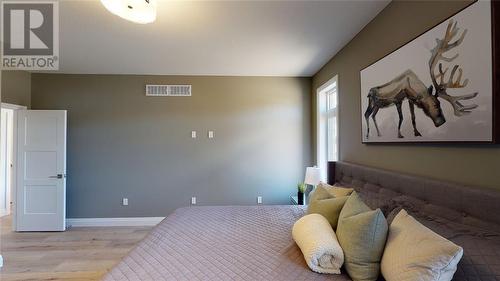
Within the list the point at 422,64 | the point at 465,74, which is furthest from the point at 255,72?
the point at 465,74

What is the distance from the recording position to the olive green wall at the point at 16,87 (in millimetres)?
3691

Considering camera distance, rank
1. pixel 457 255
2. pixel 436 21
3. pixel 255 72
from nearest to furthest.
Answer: pixel 457 255 < pixel 436 21 < pixel 255 72

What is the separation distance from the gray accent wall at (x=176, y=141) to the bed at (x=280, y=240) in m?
2.14

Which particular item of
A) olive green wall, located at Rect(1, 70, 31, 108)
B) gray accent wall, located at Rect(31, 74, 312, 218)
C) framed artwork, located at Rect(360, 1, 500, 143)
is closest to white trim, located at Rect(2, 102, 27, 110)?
olive green wall, located at Rect(1, 70, 31, 108)

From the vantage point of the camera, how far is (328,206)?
1.78 m

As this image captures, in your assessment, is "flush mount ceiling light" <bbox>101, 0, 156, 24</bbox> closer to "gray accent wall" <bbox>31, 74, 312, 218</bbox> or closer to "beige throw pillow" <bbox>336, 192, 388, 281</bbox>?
"beige throw pillow" <bbox>336, 192, 388, 281</bbox>

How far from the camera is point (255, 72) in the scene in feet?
13.6

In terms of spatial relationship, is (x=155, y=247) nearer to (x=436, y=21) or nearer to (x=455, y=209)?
(x=455, y=209)

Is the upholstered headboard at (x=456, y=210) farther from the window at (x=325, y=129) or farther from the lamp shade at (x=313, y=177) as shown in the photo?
the window at (x=325, y=129)

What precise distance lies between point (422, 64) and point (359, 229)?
119 cm

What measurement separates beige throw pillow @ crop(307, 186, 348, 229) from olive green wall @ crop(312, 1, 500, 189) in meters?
0.59

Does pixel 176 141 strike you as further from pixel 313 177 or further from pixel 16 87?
pixel 16 87

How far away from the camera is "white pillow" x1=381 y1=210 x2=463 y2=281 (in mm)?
939

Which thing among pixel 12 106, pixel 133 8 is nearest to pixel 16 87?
pixel 12 106
